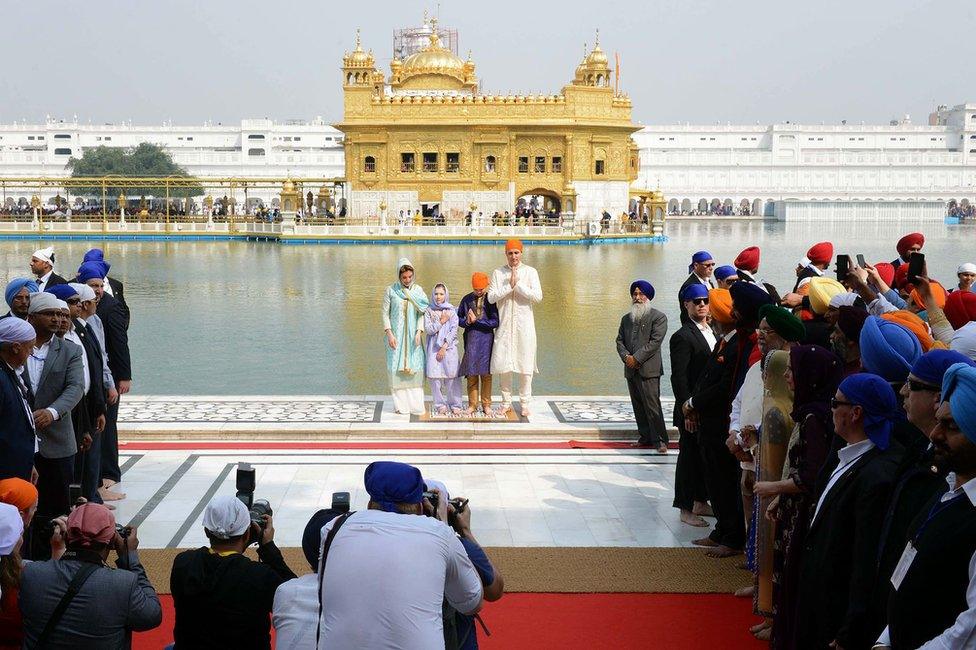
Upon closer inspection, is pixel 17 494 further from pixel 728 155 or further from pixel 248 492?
pixel 728 155

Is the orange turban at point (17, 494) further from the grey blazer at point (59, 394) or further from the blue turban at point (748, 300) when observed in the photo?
the blue turban at point (748, 300)

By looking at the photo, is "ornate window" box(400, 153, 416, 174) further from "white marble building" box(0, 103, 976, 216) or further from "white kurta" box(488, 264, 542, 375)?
"white marble building" box(0, 103, 976, 216)

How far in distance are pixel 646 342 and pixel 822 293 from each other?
7.16 ft

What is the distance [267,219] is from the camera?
131 ft

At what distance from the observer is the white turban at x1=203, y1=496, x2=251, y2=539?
3.17 meters

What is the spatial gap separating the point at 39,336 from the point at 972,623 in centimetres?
407

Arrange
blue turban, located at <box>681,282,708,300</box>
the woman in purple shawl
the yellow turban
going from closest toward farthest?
1. the woman in purple shawl
2. the yellow turban
3. blue turban, located at <box>681,282,708,300</box>

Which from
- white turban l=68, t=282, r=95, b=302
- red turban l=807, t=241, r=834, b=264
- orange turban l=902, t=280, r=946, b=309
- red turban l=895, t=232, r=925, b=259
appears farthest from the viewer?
A: red turban l=807, t=241, r=834, b=264

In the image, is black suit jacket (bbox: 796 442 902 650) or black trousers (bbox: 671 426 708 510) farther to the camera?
black trousers (bbox: 671 426 708 510)

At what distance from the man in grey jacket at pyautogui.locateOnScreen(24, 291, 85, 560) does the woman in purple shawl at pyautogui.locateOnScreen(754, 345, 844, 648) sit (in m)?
3.13

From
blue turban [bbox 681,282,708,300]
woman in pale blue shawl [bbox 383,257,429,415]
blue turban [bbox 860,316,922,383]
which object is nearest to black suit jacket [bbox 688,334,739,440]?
blue turban [bbox 681,282,708,300]

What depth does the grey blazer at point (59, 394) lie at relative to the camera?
484 cm

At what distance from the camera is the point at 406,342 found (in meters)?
8.11

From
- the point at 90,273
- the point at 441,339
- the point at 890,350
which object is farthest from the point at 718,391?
the point at 90,273
